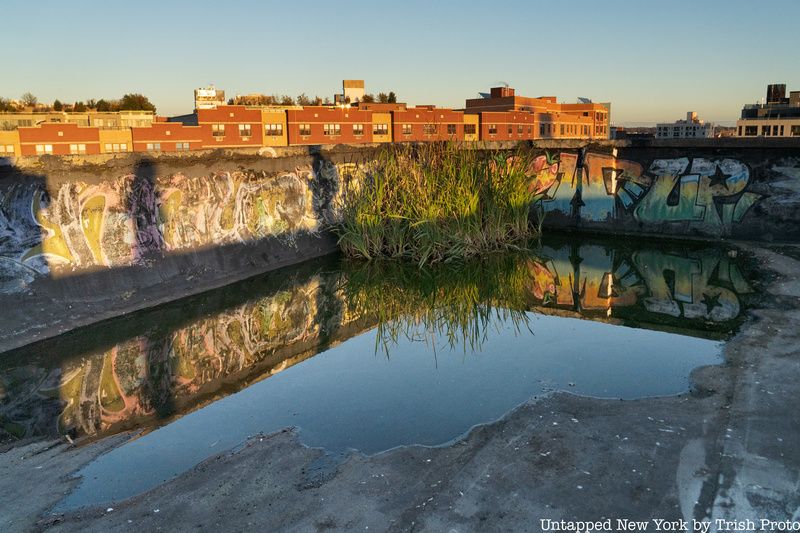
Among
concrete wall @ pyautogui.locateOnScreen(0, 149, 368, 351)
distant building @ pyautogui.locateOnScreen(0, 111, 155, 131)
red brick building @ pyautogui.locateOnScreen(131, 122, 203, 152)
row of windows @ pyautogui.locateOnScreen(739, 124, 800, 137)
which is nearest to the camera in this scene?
concrete wall @ pyautogui.locateOnScreen(0, 149, 368, 351)

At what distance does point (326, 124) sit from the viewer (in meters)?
67.5

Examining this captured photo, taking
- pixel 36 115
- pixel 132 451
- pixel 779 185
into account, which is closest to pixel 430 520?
pixel 132 451

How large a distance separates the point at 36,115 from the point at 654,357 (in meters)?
69.1

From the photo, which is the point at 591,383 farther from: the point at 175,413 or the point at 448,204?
the point at 448,204

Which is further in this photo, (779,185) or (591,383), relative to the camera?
(779,185)

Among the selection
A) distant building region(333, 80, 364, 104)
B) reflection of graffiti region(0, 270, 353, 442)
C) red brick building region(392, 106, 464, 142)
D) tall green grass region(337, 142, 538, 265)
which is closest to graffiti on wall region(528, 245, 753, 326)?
tall green grass region(337, 142, 538, 265)

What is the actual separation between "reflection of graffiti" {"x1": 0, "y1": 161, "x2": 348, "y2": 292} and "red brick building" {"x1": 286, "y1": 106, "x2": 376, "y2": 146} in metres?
55.5

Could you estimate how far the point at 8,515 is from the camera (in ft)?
10.8

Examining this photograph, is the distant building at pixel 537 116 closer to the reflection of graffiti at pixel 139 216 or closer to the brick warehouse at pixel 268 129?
the brick warehouse at pixel 268 129

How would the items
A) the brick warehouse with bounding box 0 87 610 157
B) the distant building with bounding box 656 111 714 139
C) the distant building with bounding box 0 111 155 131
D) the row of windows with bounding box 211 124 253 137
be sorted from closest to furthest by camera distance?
the brick warehouse with bounding box 0 87 610 157
the distant building with bounding box 0 111 155 131
the row of windows with bounding box 211 124 253 137
the distant building with bounding box 656 111 714 139

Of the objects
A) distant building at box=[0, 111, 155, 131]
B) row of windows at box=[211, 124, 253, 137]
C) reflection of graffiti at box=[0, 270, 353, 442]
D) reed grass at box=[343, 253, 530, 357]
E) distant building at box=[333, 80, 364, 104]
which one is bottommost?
reflection of graffiti at box=[0, 270, 353, 442]

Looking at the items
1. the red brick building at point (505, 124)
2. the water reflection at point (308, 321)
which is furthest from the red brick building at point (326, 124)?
the water reflection at point (308, 321)

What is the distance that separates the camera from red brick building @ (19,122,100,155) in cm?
5284

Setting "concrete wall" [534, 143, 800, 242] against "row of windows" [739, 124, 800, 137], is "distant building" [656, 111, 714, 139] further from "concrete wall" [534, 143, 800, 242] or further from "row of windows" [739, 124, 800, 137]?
"concrete wall" [534, 143, 800, 242]
